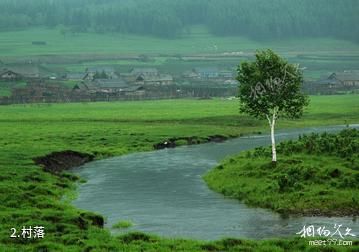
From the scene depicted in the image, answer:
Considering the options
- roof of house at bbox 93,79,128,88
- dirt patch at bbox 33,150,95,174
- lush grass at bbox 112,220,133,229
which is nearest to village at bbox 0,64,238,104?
roof of house at bbox 93,79,128,88

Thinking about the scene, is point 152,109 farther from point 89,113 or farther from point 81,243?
point 81,243

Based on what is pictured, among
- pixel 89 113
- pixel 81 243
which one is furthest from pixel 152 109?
pixel 81 243

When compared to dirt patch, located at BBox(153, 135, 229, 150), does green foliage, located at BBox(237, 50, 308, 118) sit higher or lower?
higher

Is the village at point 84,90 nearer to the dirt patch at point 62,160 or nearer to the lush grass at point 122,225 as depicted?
the dirt patch at point 62,160

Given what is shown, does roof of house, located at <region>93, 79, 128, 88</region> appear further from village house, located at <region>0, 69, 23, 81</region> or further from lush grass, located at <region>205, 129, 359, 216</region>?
lush grass, located at <region>205, 129, 359, 216</region>

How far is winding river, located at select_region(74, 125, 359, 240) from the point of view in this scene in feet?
127

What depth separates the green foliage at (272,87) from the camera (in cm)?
5716

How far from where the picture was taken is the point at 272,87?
57.1 m

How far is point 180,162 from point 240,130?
38.3 meters

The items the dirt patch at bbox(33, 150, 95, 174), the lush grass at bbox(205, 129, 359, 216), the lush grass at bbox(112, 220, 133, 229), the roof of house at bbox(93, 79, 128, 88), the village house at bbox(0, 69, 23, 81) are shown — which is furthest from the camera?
the village house at bbox(0, 69, 23, 81)

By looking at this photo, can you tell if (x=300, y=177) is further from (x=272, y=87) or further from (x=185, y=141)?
(x=185, y=141)

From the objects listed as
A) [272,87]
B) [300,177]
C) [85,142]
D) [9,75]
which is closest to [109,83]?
[9,75]

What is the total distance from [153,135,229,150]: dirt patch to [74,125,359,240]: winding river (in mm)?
11312

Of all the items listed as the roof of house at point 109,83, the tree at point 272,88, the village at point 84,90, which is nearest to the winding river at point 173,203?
the tree at point 272,88
